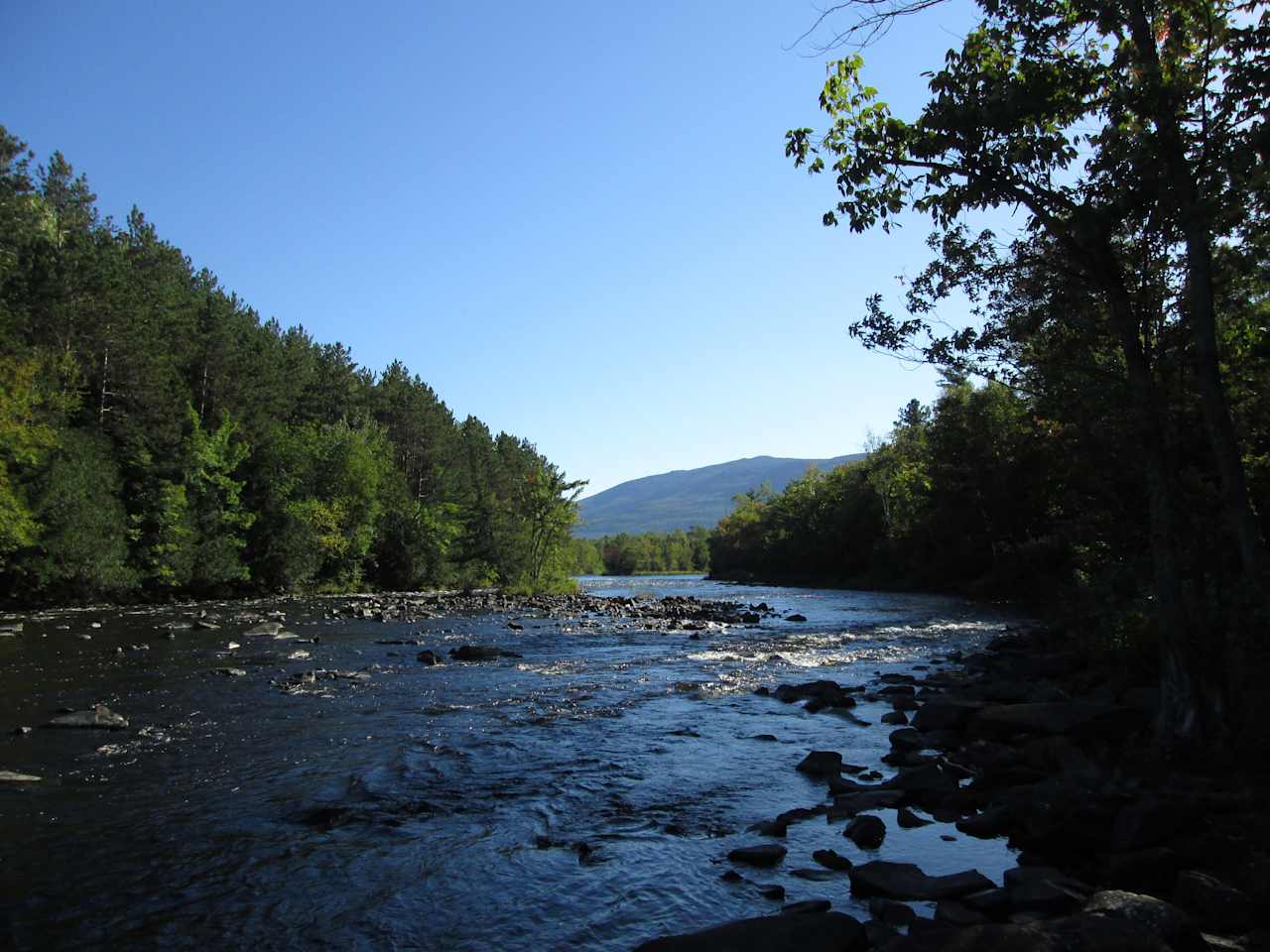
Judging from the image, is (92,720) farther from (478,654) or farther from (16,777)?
(478,654)

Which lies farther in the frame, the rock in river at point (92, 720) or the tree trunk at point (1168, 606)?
the rock in river at point (92, 720)

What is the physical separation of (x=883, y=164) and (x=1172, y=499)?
5.39m

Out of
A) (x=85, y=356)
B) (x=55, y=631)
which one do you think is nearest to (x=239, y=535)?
(x=85, y=356)

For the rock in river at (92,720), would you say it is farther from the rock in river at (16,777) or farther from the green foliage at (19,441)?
the green foliage at (19,441)

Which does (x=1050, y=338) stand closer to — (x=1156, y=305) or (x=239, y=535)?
(x=1156, y=305)

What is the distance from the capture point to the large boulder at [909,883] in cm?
605

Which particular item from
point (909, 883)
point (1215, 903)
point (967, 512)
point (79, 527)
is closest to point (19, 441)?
point (79, 527)

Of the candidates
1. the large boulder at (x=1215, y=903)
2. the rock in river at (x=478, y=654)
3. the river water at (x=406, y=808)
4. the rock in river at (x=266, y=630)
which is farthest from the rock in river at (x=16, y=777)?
the rock in river at (x=266, y=630)

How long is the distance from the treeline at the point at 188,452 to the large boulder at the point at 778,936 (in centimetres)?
4017

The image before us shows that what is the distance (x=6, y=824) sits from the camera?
7996 mm

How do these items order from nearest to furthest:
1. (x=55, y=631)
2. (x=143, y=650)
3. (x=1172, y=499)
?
(x=1172, y=499) < (x=143, y=650) < (x=55, y=631)

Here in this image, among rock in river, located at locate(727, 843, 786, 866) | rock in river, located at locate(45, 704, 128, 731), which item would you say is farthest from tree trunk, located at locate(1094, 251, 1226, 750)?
rock in river, located at locate(45, 704, 128, 731)

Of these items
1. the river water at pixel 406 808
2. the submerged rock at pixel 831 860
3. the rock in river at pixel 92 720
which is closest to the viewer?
the river water at pixel 406 808

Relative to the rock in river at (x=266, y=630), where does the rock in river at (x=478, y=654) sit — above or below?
below
